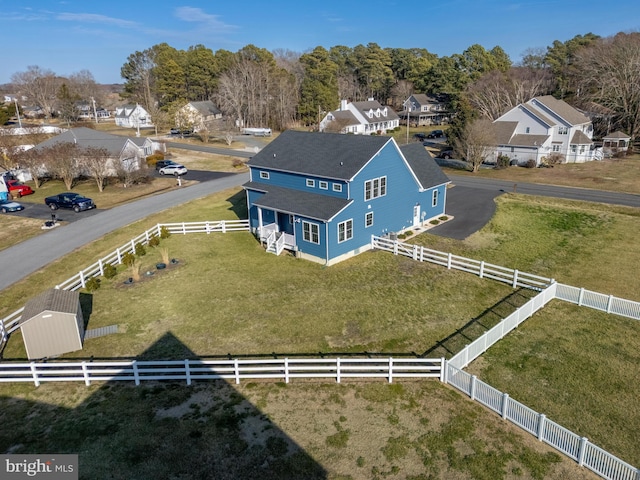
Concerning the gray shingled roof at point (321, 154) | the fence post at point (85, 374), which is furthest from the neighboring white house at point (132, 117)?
the fence post at point (85, 374)

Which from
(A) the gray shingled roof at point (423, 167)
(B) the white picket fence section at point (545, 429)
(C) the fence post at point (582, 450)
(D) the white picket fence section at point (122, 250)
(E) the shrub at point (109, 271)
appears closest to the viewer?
(B) the white picket fence section at point (545, 429)

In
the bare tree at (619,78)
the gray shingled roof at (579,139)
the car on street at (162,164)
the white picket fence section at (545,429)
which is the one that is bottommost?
the white picket fence section at (545,429)

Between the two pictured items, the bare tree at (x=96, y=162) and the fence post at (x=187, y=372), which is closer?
the fence post at (x=187, y=372)

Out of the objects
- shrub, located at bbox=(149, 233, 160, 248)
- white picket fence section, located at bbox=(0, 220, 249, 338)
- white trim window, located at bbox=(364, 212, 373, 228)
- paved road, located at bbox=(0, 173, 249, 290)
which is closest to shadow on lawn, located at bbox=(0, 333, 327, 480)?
white picket fence section, located at bbox=(0, 220, 249, 338)

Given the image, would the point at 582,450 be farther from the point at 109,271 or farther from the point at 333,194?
the point at 109,271

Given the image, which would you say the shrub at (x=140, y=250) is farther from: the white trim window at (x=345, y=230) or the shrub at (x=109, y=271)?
the white trim window at (x=345, y=230)

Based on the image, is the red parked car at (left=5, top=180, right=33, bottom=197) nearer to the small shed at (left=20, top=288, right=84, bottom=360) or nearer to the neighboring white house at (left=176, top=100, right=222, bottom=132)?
the small shed at (left=20, top=288, right=84, bottom=360)
